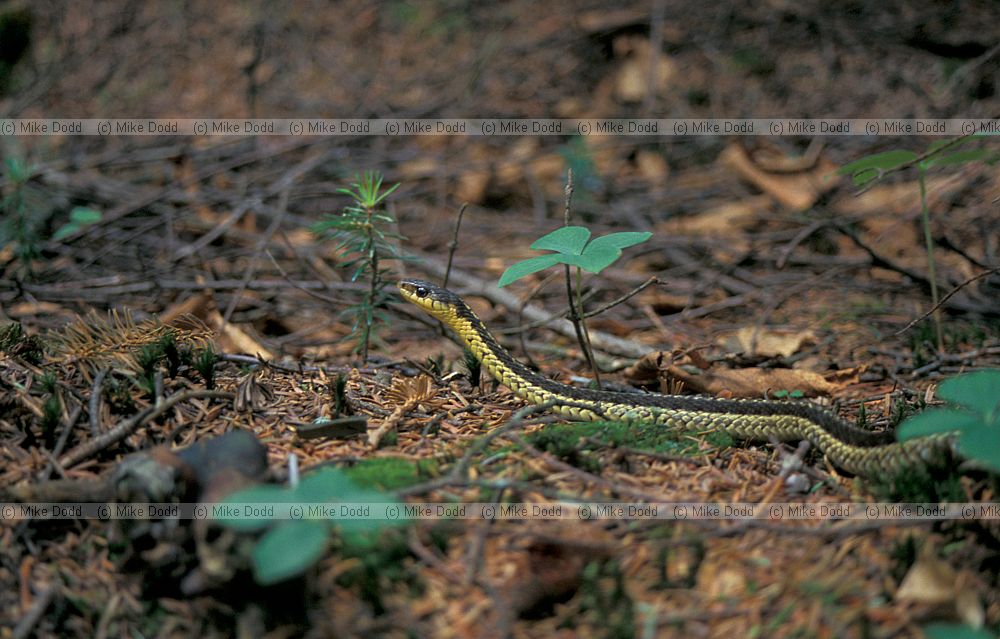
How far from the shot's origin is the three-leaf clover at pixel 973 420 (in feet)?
8.47

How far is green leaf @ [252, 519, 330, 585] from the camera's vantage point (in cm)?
228

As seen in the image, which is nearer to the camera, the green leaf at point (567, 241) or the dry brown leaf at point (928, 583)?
the dry brown leaf at point (928, 583)

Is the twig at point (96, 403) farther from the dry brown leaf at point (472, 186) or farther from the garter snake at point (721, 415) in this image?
the dry brown leaf at point (472, 186)

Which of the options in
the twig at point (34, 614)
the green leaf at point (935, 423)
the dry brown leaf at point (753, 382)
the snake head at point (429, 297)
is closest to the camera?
the twig at point (34, 614)

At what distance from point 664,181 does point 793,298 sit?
2.95m

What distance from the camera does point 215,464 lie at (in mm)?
2926

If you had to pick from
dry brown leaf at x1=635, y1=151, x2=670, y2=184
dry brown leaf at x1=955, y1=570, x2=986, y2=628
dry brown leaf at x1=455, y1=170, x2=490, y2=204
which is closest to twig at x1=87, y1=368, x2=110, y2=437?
dry brown leaf at x1=955, y1=570, x2=986, y2=628

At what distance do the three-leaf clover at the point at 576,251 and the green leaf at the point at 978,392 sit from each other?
1.43 meters

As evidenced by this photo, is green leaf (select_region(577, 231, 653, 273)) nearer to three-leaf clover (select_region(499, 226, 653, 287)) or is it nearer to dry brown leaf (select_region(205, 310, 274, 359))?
three-leaf clover (select_region(499, 226, 653, 287))

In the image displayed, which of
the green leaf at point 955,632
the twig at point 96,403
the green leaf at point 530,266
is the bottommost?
the green leaf at point 955,632

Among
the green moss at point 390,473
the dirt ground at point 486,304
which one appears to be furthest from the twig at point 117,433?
the green moss at point 390,473

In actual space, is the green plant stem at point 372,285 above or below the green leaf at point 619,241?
below

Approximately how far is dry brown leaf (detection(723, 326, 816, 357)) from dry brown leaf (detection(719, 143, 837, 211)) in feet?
8.61

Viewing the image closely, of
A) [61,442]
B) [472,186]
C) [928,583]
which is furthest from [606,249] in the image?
[472,186]
